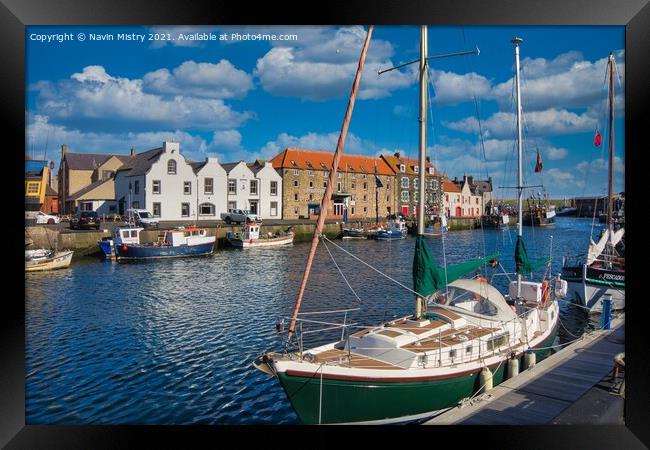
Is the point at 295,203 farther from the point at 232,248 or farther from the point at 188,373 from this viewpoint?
the point at 188,373

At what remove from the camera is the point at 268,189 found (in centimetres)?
4447

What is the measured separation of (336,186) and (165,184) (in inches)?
729

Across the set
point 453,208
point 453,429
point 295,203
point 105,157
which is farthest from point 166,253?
point 453,208

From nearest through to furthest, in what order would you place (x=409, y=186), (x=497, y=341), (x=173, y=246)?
(x=497, y=341) < (x=173, y=246) < (x=409, y=186)

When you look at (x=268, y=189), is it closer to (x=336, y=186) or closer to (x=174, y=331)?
(x=336, y=186)

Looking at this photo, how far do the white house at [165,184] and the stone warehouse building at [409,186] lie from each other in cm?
2351

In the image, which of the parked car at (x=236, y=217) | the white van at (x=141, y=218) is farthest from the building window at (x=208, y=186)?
the white van at (x=141, y=218)

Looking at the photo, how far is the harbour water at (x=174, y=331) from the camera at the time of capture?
9810mm

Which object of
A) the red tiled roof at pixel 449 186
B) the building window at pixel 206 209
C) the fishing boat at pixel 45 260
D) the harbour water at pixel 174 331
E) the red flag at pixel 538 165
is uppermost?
the red tiled roof at pixel 449 186

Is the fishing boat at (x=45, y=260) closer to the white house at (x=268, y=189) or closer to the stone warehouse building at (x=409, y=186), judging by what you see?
the white house at (x=268, y=189)

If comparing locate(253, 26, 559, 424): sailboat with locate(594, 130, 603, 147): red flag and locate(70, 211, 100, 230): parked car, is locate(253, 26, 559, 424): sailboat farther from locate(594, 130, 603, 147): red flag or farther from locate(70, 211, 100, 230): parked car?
locate(70, 211, 100, 230): parked car

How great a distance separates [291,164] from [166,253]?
738 inches

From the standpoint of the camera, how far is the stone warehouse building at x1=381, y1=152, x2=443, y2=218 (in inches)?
2180
